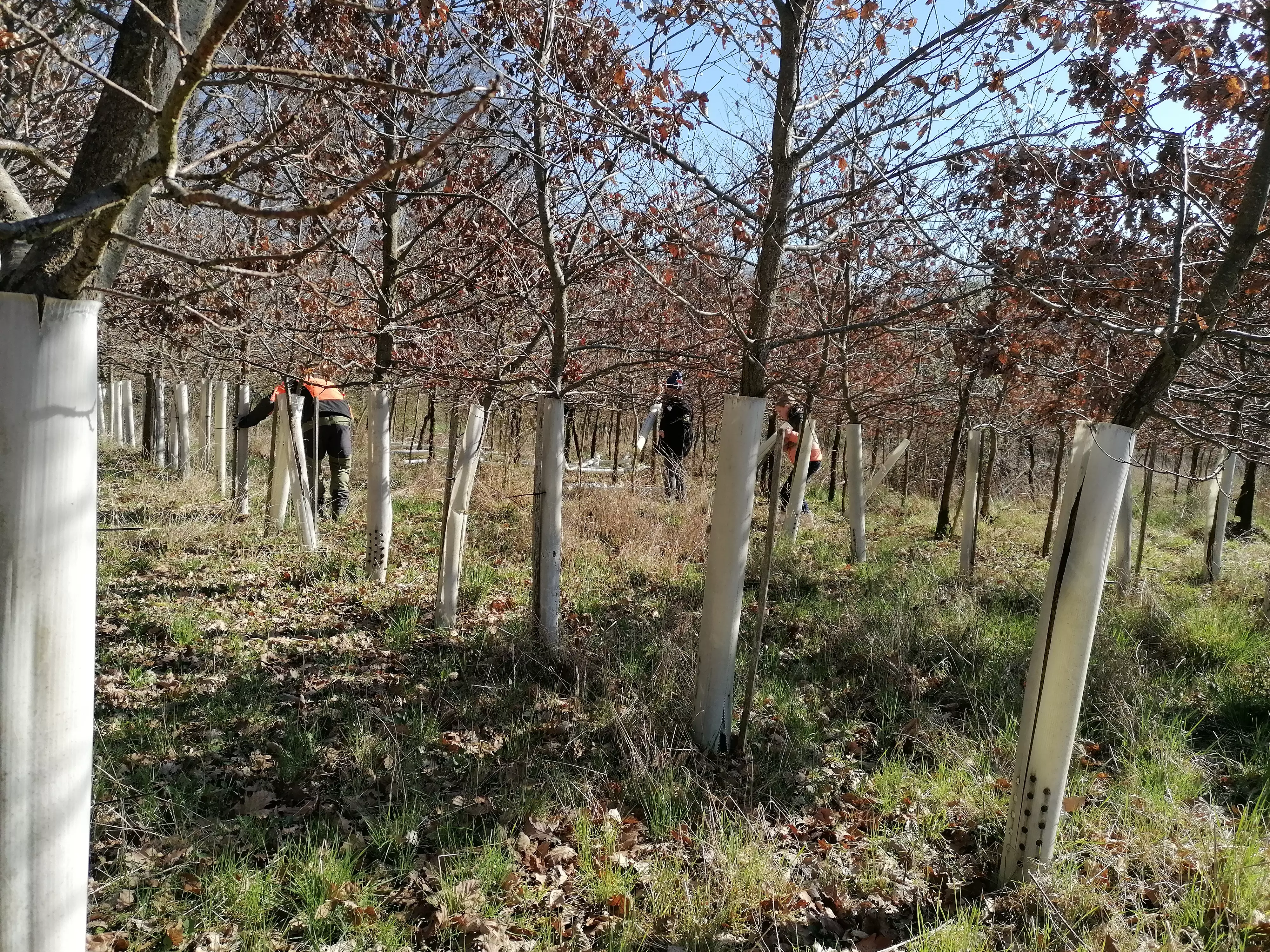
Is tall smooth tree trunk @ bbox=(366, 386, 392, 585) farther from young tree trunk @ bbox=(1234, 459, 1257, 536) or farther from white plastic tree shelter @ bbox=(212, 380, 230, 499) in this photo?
young tree trunk @ bbox=(1234, 459, 1257, 536)

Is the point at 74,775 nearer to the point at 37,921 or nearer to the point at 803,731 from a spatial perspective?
the point at 37,921

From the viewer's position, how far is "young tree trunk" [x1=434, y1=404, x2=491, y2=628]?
4.68 metres

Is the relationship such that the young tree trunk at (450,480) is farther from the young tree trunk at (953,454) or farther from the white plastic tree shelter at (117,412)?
the white plastic tree shelter at (117,412)

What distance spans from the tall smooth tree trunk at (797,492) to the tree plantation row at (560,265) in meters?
0.11

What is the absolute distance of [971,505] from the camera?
6812 millimetres

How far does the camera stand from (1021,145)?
3.24 meters

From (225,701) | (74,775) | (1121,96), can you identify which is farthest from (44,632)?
(1121,96)

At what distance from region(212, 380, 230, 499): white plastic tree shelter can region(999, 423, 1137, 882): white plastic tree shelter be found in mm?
8272

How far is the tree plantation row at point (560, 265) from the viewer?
1.55 m

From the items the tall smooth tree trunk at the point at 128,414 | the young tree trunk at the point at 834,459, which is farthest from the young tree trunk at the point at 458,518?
the tall smooth tree trunk at the point at 128,414

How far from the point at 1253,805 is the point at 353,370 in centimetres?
562

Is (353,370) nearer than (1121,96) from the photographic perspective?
No

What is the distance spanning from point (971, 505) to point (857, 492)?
108 cm

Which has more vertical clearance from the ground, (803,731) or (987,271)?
(987,271)
